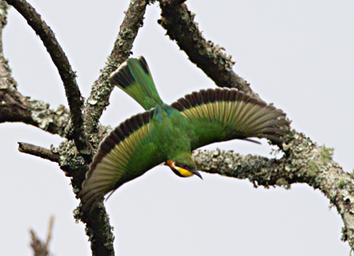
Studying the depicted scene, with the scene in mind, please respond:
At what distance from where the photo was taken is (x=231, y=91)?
9.53 ft

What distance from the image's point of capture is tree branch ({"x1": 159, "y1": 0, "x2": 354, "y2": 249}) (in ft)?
8.71

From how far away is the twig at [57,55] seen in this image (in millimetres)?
2400

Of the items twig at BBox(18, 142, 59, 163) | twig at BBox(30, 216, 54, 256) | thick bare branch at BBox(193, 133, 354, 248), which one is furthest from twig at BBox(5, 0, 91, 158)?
twig at BBox(30, 216, 54, 256)

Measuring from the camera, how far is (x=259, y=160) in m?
2.99

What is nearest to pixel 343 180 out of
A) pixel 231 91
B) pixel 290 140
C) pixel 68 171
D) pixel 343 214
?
pixel 343 214

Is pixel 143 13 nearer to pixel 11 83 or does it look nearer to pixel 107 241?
pixel 11 83

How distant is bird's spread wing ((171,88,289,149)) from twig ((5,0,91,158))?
0.55 meters

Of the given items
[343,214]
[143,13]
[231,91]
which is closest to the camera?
[343,214]

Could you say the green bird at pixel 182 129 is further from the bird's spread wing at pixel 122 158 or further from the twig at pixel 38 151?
the twig at pixel 38 151

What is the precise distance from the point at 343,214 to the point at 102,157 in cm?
90

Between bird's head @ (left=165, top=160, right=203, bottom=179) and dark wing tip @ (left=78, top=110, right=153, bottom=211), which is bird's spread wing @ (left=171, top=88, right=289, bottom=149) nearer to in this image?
bird's head @ (left=165, top=160, right=203, bottom=179)

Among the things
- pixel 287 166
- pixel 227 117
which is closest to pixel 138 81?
pixel 227 117

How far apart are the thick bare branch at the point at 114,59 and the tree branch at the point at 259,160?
0.43ft

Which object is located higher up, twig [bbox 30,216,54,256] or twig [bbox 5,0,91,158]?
twig [bbox 5,0,91,158]
